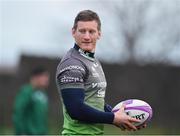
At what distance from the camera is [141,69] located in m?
22.9

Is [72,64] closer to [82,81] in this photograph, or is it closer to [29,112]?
[82,81]

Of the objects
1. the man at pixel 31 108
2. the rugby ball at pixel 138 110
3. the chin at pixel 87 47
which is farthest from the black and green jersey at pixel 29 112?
the chin at pixel 87 47

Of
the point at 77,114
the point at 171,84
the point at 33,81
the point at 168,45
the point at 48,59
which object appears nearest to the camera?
the point at 77,114

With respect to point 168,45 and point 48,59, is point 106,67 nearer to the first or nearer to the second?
point 48,59

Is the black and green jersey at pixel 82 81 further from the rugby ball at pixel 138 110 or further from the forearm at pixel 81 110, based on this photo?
the rugby ball at pixel 138 110

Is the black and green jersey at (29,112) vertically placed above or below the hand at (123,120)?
below

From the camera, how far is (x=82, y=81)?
6.12 m

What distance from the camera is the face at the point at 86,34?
622 centimetres

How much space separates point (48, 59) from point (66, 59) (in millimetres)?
18232

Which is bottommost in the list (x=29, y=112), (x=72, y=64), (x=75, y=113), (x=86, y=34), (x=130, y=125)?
(x=29, y=112)

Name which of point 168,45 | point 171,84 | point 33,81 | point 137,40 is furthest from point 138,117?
point 137,40

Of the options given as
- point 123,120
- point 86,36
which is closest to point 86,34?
point 86,36

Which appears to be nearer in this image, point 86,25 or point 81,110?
point 81,110

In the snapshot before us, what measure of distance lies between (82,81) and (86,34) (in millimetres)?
392
